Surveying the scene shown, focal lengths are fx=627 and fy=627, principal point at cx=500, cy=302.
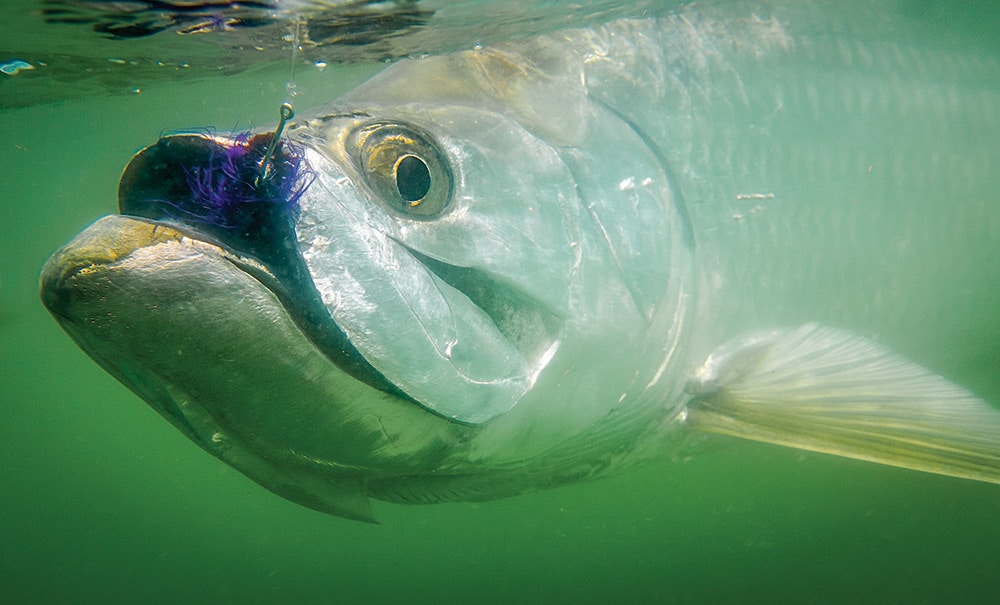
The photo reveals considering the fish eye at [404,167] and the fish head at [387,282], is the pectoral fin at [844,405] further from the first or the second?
the fish eye at [404,167]

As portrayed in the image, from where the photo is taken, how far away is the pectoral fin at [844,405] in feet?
7.65

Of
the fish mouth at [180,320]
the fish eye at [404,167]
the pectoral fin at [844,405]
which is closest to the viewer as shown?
the fish mouth at [180,320]

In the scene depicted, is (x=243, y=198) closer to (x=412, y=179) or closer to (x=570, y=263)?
(x=412, y=179)

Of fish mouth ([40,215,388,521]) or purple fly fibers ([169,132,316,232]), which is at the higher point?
purple fly fibers ([169,132,316,232])

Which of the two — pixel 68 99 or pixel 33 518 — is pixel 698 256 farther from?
pixel 33 518

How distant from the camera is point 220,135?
5.43 ft

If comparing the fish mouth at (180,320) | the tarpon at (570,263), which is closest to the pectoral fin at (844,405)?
the tarpon at (570,263)

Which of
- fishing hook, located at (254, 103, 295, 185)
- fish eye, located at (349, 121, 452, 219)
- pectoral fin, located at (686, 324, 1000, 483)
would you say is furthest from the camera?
pectoral fin, located at (686, 324, 1000, 483)

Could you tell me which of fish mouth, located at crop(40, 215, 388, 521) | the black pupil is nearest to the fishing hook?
fish mouth, located at crop(40, 215, 388, 521)

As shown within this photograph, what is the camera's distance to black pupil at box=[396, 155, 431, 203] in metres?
1.92

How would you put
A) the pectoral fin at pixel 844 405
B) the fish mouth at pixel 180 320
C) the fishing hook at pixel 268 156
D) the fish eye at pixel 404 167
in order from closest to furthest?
the fish mouth at pixel 180 320, the fishing hook at pixel 268 156, the fish eye at pixel 404 167, the pectoral fin at pixel 844 405

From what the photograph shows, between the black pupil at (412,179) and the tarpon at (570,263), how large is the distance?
1cm

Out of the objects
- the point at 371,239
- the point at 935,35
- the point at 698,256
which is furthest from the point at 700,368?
the point at 935,35

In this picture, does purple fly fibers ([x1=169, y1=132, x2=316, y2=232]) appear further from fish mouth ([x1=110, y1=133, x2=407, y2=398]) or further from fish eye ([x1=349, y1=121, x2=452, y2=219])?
fish eye ([x1=349, y1=121, x2=452, y2=219])
